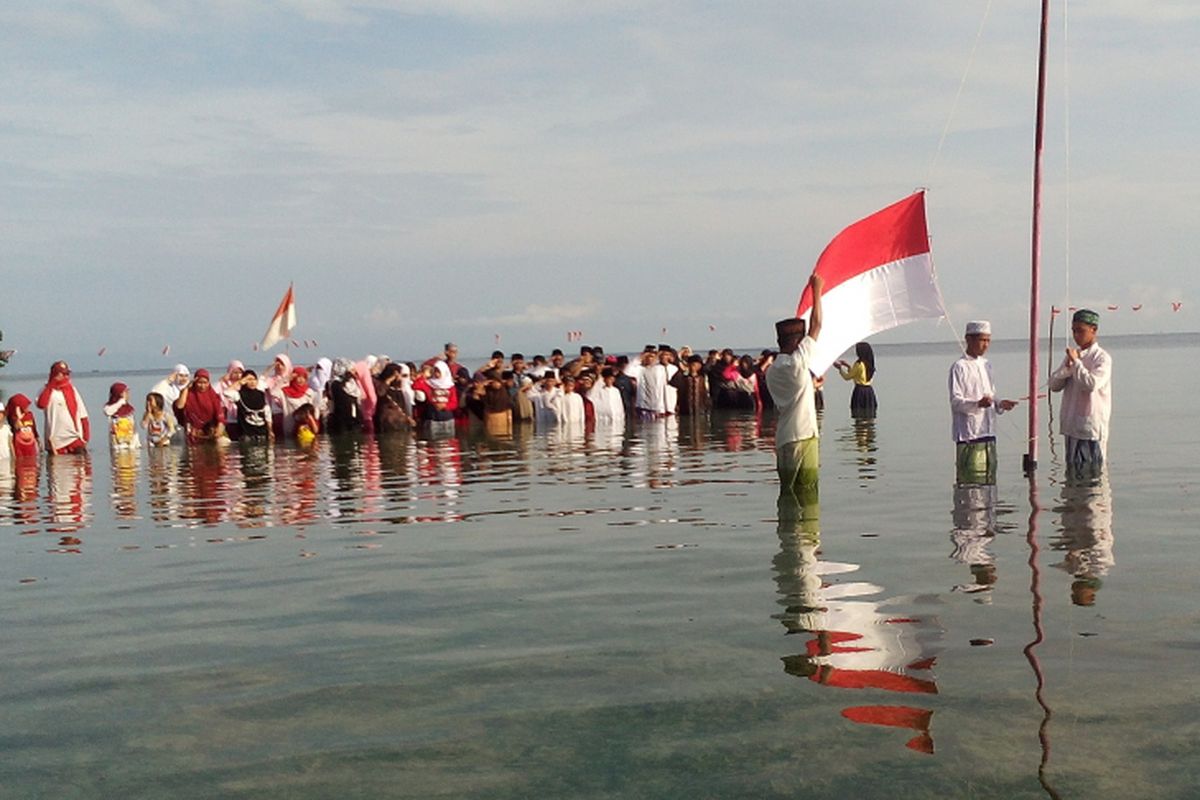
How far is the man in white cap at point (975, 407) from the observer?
37.8 ft

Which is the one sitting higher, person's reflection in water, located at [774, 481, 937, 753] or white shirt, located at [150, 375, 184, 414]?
white shirt, located at [150, 375, 184, 414]

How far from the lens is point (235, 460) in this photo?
20328 millimetres

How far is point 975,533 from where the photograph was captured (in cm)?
992

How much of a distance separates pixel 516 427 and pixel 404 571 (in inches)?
709

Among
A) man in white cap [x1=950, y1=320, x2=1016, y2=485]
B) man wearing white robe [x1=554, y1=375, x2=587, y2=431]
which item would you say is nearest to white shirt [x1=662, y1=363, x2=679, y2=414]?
man wearing white robe [x1=554, y1=375, x2=587, y2=431]

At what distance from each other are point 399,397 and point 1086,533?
19037 mm

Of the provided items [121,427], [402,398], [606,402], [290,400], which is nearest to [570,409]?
[606,402]

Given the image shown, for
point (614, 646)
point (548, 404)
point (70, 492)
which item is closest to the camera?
point (614, 646)

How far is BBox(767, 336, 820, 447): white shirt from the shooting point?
10.1 meters

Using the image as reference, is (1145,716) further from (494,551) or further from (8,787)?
(494,551)

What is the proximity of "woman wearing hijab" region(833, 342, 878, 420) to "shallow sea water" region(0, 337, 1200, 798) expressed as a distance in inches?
527

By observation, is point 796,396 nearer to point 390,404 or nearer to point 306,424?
point 306,424

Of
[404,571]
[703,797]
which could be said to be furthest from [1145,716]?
[404,571]

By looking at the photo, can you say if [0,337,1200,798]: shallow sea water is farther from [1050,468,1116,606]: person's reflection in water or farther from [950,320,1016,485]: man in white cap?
[950,320,1016,485]: man in white cap
